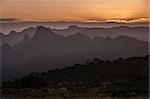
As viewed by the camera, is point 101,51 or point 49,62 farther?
point 101,51

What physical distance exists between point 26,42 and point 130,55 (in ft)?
171

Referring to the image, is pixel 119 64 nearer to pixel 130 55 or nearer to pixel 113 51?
pixel 130 55

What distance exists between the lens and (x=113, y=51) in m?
194

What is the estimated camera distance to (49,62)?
18025cm

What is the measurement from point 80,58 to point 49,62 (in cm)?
1386

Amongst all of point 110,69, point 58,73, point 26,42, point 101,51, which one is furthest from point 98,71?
point 26,42

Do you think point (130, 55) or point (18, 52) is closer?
point (130, 55)

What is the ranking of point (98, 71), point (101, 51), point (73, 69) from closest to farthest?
point (98, 71) → point (73, 69) → point (101, 51)

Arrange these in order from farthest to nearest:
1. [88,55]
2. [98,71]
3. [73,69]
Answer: [88,55]
[73,69]
[98,71]

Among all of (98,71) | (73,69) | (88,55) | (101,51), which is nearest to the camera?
(98,71)

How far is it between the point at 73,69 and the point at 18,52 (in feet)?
104

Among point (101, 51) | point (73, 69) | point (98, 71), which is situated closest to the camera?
point (98, 71)

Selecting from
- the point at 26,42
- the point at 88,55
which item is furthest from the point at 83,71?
the point at 26,42

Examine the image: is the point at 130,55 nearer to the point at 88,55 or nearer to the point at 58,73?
the point at 88,55
